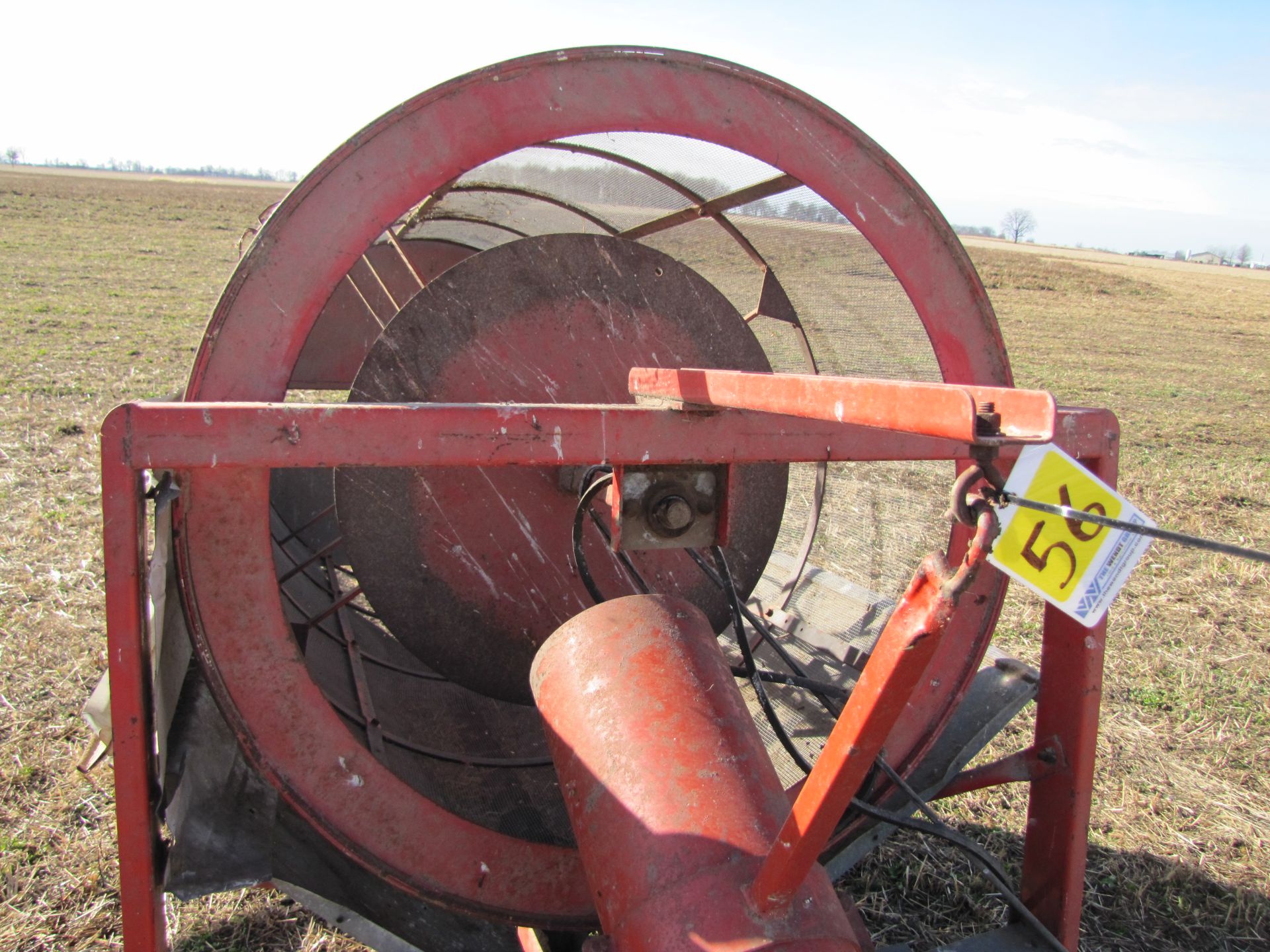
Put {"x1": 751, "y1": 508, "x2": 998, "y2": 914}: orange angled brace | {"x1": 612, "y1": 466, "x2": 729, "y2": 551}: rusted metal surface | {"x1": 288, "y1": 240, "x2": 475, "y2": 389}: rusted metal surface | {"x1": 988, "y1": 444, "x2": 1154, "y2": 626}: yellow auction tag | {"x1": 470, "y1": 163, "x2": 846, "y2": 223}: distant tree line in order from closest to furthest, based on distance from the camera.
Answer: {"x1": 751, "y1": 508, "x2": 998, "y2": 914}: orange angled brace < {"x1": 988, "y1": 444, "x2": 1154, "y2": 626}: yellow auction tag < {"x1": 612, "y1": 466, "x2": 729, "y2": 551}: rusted metal surface < {"x1": 470, "y1": 163, "x2": 846, "y2": 223}: distant tree line < {"x1": 288, "y1": 240, "x2": 475, "y2": 389}: rusted metal surface

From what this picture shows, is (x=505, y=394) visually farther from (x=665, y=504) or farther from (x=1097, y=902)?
(x=1097, y=902)

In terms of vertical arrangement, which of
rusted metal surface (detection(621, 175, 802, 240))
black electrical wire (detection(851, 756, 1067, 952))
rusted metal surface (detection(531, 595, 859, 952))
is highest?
rusted metal surface (detection(621, 175, 802, 240))

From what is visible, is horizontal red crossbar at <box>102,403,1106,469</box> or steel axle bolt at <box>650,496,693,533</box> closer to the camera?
horizontal red crossbar at <box>102,403,1106,469</box>

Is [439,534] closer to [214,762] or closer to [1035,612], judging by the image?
[214,762]

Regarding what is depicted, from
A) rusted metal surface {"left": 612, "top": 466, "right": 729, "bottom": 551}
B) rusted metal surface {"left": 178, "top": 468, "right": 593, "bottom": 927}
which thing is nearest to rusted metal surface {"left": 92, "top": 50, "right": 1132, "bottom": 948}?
rusted metal surface {"left": 178, "top": 468, "right": 593, "bottom": 927}

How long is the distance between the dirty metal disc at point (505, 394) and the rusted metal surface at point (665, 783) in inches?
17.4

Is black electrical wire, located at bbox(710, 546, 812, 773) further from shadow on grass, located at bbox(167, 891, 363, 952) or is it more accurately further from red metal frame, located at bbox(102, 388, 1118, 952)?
shadow on grass, located at bbox(167, 891, 363, 952)

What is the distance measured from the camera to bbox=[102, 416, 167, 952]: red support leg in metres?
1.45

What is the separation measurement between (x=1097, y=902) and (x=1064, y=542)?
5.88 ft

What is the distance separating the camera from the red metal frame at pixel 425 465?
4.79ft

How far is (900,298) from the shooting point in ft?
7.02

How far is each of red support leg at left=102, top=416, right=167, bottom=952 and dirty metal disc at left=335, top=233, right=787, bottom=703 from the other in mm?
649

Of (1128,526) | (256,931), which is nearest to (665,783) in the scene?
(1128,526)

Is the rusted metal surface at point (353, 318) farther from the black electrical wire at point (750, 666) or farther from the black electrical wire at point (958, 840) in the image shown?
the black electrical wire at point (958, 840)
